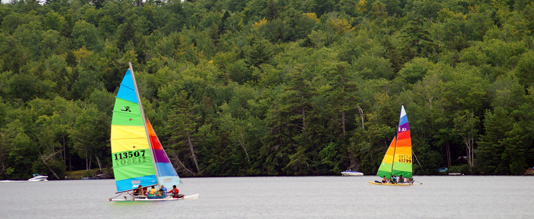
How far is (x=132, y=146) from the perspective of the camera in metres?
45.3

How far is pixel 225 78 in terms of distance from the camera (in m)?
174

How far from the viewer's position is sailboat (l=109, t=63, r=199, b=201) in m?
44.4

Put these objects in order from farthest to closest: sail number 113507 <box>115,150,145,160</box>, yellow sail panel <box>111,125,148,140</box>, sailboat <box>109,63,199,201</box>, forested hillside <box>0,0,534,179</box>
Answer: forested hillside <box>0,0,534,179</box> < sail number 113507 <box>115,150,145,160</box> < yellow sail panel <box>111,125,148,140</box> < sailboat <box>109,63,199,201</box>

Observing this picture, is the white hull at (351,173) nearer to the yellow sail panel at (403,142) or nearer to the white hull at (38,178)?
the yellow sail panel at (403,142)

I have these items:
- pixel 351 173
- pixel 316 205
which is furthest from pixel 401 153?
pixel 351 173

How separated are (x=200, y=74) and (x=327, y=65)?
38.3 m

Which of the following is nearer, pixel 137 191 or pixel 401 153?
pixel 137 191

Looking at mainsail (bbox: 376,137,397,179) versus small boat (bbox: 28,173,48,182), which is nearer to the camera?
mainsail (bbox: 376,137,397,179)

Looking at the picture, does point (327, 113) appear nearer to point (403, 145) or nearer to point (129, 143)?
point (403, 145)

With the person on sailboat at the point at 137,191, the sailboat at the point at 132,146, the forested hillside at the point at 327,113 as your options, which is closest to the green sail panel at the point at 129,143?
the sailboat at the point at 132,146

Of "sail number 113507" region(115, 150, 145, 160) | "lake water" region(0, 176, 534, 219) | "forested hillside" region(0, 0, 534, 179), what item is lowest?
"lake water" region(0, 176, 534, 219)

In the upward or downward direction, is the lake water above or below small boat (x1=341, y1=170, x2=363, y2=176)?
below

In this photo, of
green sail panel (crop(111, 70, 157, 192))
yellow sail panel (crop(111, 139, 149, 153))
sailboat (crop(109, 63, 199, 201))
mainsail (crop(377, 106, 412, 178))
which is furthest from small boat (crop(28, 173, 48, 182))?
yellow sail panel (crop(111, 139, 149, 153))

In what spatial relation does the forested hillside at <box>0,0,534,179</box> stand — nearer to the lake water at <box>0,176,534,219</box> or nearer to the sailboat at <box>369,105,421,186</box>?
the sailboat at <box>369,105,421,186</box>
